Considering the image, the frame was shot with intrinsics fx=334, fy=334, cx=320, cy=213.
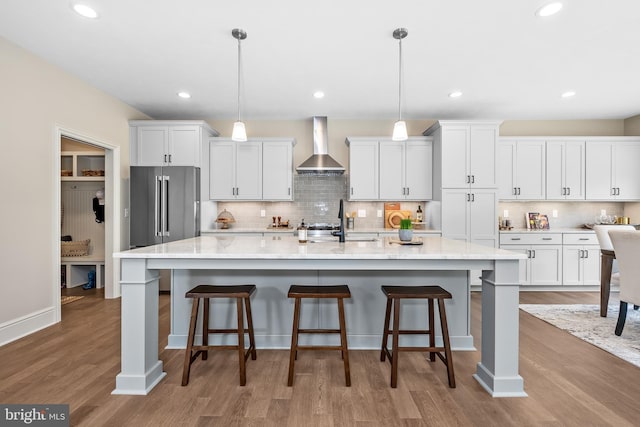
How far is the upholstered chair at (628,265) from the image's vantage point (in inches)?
116

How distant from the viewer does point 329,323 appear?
9.07 feet

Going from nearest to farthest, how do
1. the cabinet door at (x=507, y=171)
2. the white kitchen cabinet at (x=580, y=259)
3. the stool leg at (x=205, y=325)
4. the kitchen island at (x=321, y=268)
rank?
the kitchen island at (x=321, y=268) < the stool leg at (x=205, y=325) < the white kitchen cabinet at (x=580, y=259) < the cabinet door at (x=507, y=171)

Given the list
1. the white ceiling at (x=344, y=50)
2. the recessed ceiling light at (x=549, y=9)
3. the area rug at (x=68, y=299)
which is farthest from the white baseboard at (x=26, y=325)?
the recessed ceiling light at (x=549, y=9)

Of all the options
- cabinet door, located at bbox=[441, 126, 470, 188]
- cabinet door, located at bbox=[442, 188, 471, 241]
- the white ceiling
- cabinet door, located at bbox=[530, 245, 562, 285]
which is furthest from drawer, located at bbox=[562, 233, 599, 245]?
the white ceiling

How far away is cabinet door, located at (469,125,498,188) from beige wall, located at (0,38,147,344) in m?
5.17

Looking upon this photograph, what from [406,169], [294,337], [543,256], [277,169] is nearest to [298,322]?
[294,337]

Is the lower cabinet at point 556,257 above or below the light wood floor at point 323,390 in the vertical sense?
above

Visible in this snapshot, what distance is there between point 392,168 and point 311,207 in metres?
1.46

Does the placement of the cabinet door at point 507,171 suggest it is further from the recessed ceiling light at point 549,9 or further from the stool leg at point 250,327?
the stool leg at point 250,327

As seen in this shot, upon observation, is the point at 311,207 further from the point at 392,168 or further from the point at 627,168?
the point at 627,168

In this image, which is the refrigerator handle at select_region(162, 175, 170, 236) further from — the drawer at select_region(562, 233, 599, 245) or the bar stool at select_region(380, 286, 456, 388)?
the drawer at select_region(562, 233, 599, 245)

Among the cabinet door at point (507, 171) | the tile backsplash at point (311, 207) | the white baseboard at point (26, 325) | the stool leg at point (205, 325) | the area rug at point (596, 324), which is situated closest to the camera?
→ the stool leg at point (205, 325)

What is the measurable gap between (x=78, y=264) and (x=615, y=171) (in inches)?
331

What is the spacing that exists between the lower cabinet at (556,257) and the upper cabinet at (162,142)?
476 centimetres
